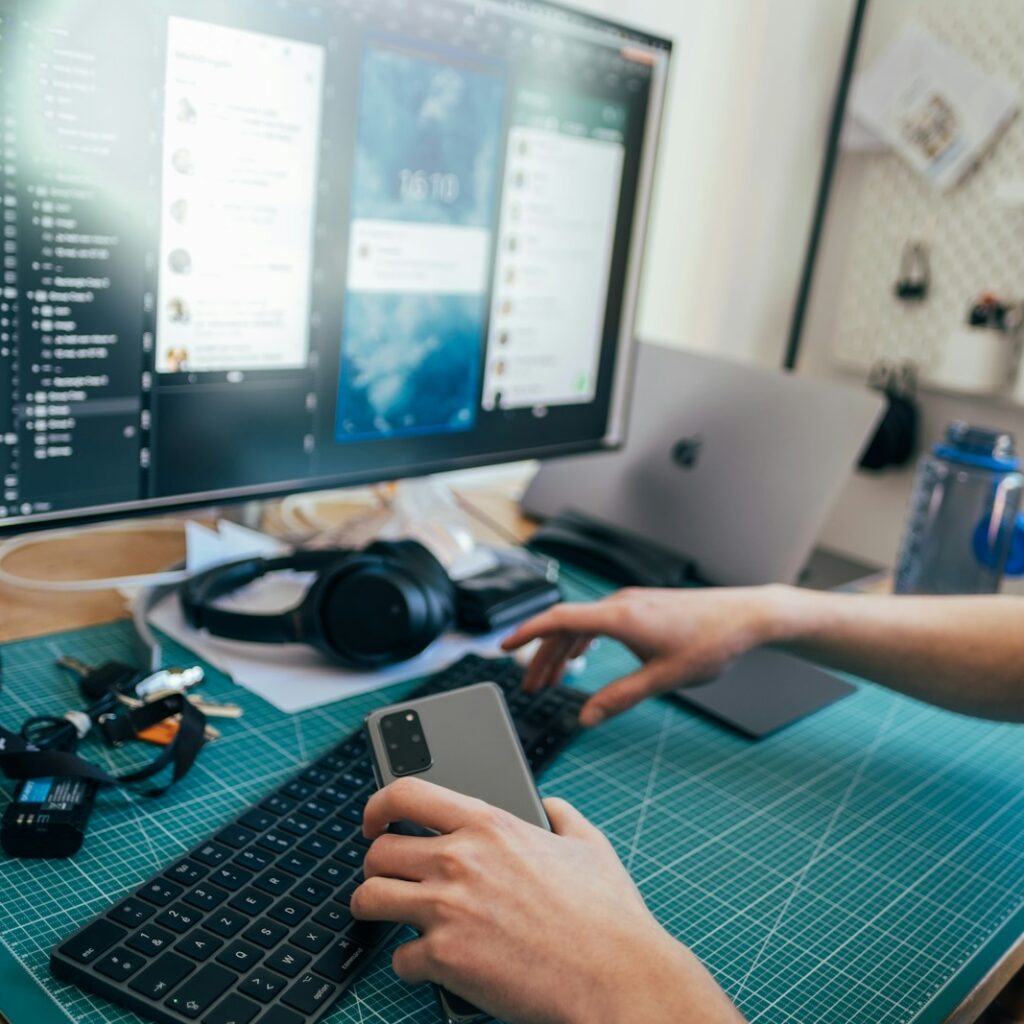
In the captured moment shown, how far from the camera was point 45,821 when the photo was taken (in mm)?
546

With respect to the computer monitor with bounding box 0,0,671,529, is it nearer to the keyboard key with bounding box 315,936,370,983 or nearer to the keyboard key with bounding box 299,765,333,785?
the keyboard key with bounding box 299,765,333,785

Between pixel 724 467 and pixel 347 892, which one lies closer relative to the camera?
pixel 347 892

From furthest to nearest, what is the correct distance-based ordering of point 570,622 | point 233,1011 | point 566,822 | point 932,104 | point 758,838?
point 932,104, point 570,622, point 758,838, point 566,822, point 233,1011

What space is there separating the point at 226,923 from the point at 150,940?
3cm

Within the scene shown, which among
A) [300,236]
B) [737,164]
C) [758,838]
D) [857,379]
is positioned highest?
[737,164]

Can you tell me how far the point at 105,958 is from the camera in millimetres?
459

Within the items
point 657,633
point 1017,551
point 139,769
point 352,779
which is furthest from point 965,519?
point 139,769

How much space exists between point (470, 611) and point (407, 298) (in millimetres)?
272

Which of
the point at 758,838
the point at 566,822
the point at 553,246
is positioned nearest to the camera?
the point at 566,822

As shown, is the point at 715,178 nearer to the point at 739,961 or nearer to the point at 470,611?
the point at 470,611

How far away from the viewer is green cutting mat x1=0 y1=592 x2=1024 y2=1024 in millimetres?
→ 516

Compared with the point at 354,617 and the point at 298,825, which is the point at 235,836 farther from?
the point at 354,617

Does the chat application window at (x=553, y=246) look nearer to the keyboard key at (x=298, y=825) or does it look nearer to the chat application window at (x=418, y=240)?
the chat application window at (x=418, y=240)

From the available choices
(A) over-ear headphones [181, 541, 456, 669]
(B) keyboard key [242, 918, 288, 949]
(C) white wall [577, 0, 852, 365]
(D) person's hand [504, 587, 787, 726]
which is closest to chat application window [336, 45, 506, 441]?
(A) over-ear headphones [181, 541, 456, 669]
